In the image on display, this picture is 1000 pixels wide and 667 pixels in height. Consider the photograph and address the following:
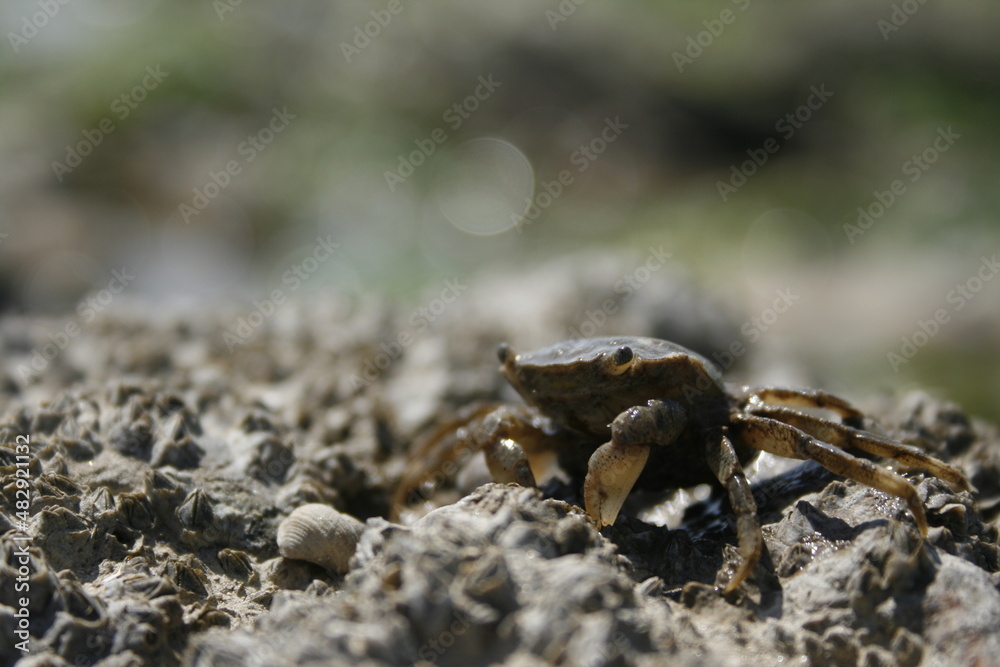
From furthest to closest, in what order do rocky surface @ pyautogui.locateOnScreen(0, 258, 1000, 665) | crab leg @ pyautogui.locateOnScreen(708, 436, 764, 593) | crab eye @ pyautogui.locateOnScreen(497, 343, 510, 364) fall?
crab eye @ pyautogui.locateOnScreen(497, 343, 510, 364), crab leg @ pyautogui.locateOnScreen(708, 436, 764, 593), rocky surface @ pyautogui.locateOnScreen(0, 258, 1000, 665)

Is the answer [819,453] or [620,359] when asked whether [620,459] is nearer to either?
[620,359]

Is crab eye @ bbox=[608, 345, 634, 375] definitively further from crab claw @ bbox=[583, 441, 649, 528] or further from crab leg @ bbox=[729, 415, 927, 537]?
crab leg @ bbox=[729, 415, 927, 537]

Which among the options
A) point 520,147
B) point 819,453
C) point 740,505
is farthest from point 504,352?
point 520,147

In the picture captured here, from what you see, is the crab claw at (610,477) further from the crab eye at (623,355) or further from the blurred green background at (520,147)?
the blurred green background at (520,147)

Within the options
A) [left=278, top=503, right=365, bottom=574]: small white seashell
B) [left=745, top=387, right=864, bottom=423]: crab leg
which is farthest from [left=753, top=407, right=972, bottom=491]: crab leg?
[left=278, top=503, right=365, bottom=574]: small white seashell

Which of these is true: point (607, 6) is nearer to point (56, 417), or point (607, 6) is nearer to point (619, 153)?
point (619, 153)

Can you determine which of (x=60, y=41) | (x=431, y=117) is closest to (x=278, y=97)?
(x=431, y=117)
